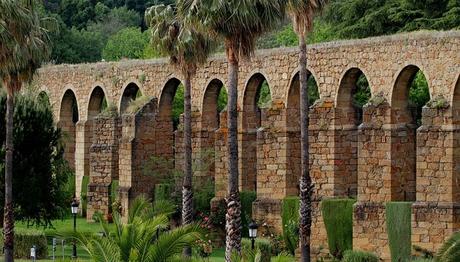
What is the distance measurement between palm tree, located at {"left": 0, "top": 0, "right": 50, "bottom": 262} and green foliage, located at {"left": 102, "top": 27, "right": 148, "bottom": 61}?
4005 centimetres

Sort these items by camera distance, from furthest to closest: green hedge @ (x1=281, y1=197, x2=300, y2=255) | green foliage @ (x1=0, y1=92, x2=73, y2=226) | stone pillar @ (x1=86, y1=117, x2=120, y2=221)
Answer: stone pillar @ (x1=86, y1=117, x2=120, y2=221), green foliage @ (x1=0, y1=92, x2=73, y2=226), green hedge @ (x1=281, y1=197, x2=300, y2=255)

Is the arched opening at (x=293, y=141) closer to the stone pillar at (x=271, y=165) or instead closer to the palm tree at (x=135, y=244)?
the stone pillar at (x=271, y=165)

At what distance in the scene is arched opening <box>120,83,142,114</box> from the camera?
2409 inches

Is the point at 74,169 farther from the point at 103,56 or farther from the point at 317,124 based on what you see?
the point at 103,56

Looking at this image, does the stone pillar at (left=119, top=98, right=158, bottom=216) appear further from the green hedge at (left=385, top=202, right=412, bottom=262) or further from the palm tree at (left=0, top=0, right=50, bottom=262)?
the green hedge at (left=385, top=202, right=412, bottom=262)

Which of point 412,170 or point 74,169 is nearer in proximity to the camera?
point 412,170

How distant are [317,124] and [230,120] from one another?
406 inches

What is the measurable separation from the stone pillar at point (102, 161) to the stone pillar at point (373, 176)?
15.4 meters

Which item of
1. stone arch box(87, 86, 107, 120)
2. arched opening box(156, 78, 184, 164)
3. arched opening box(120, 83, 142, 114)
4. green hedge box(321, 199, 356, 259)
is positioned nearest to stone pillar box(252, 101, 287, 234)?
green hedge box(321, 199, 356, 259)

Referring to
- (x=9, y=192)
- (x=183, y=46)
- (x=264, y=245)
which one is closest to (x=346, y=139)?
(x=264, y=245)

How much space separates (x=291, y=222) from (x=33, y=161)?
9.41 meters

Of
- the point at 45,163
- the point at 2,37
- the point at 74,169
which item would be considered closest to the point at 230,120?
the point at 2,37

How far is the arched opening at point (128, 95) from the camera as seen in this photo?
6119 centimetres

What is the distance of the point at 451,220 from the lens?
1721 inches
